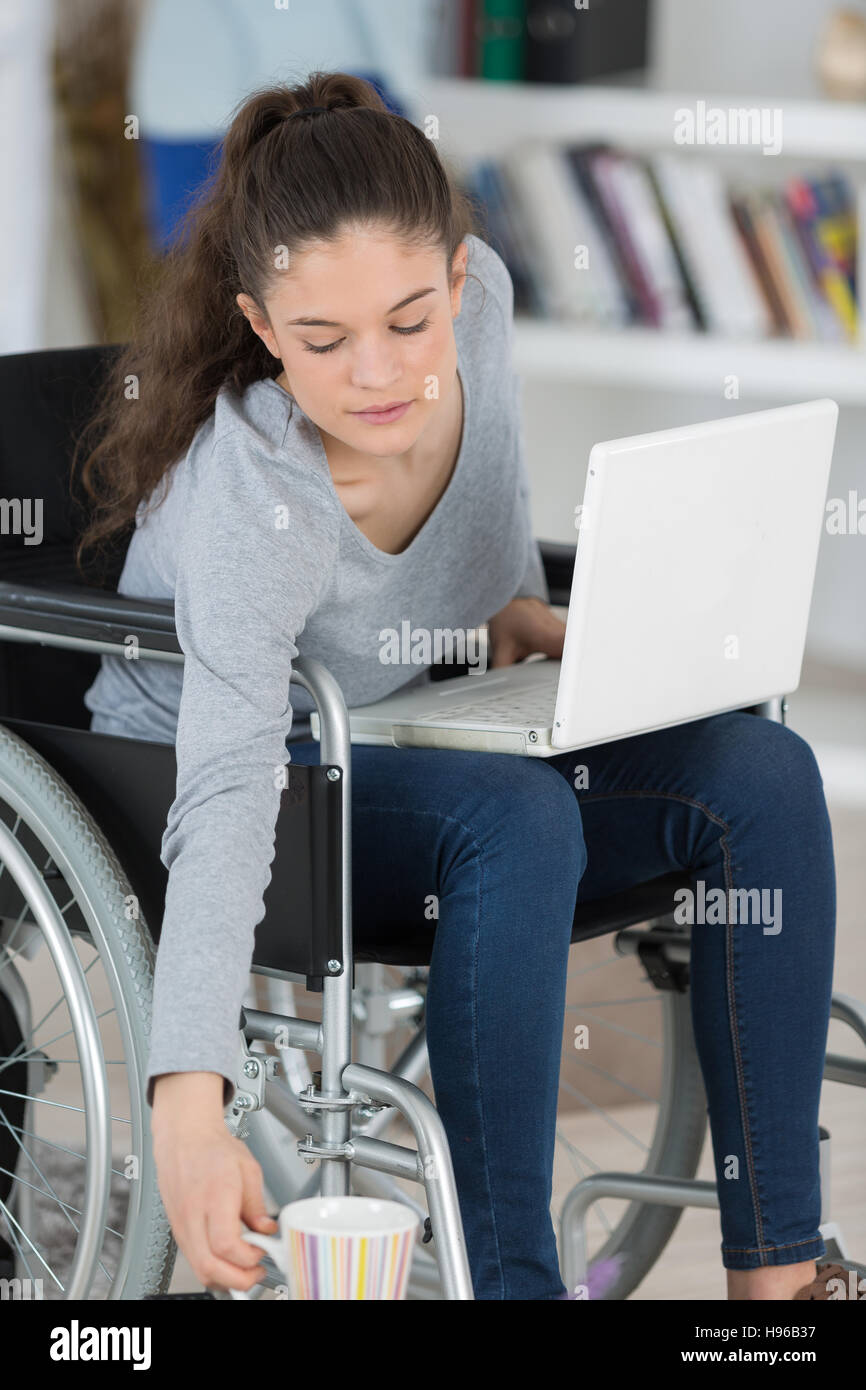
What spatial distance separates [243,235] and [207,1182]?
581mm

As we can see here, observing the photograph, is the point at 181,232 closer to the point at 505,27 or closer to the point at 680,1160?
the point at 680,1160

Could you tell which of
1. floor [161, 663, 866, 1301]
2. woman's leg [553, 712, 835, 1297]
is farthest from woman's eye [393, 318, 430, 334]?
floor [161, 663, 866, 1301]

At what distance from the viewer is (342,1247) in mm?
827

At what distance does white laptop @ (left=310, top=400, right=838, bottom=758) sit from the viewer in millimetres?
1055

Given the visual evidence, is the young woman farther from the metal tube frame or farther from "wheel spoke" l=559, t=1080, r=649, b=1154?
"wheel spoke" l=559, t=1080, r=649, b=1154

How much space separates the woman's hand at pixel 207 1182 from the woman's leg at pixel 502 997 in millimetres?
202

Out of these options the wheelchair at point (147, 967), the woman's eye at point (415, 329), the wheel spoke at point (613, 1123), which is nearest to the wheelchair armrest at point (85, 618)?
the wheelchair at point (147, 967)

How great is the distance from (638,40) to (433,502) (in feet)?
7.54

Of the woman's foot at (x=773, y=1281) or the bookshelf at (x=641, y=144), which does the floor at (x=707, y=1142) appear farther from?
the bookshelf at (x=641, y=144)

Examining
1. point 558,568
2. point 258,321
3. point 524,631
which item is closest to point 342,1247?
point 258,321

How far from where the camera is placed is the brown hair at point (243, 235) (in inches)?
43.2

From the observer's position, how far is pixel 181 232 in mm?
1282

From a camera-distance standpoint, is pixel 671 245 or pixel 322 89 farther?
pixel 671 245
